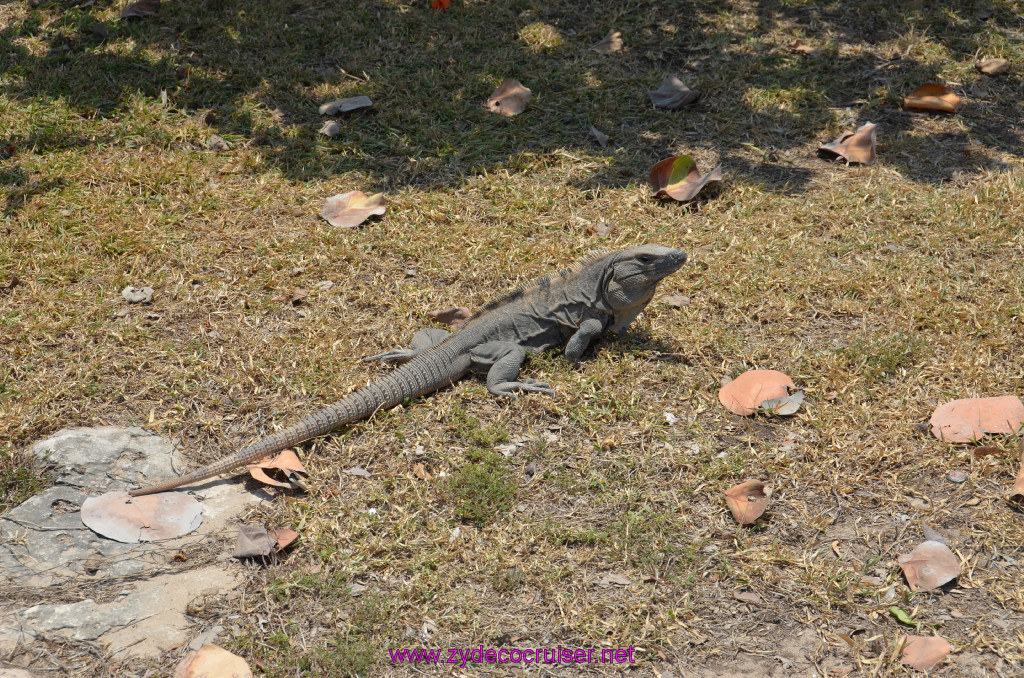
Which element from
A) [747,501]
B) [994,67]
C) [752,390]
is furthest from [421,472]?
[994,67]

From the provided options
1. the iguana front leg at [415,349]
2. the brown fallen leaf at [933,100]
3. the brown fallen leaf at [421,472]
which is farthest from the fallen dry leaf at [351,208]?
the brown fallen leaf at [933,100]

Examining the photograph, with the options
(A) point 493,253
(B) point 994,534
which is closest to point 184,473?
(A) point 493,253

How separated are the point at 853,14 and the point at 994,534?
610cm

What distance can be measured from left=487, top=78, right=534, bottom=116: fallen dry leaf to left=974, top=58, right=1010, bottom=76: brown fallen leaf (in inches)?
156

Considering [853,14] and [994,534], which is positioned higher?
[853,14]

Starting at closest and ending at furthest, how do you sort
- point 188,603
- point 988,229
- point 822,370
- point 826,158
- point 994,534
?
point 188,603 < point 994,534 < point 822,370 < point 988,229 < point 826,158

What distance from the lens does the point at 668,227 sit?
5.85m

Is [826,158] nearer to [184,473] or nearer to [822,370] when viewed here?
[822,370]

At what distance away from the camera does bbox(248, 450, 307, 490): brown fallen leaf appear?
4.00m

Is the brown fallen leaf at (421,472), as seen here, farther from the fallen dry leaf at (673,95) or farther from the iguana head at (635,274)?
the fallen dry leaf at (673,95)

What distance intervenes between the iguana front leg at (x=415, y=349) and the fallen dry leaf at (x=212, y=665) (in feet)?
6.30

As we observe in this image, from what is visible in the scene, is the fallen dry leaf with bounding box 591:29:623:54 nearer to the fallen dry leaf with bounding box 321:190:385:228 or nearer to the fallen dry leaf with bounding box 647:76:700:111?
the fallen dry leaf with bounding box 647:76:700:111

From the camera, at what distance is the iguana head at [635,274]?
4.64 m

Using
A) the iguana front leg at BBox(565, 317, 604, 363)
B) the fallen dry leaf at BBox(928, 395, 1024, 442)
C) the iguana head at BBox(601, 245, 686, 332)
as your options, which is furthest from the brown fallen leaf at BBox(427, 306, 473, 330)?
the fallen dry leaf at BBox(928, 395, 1024, 442)
